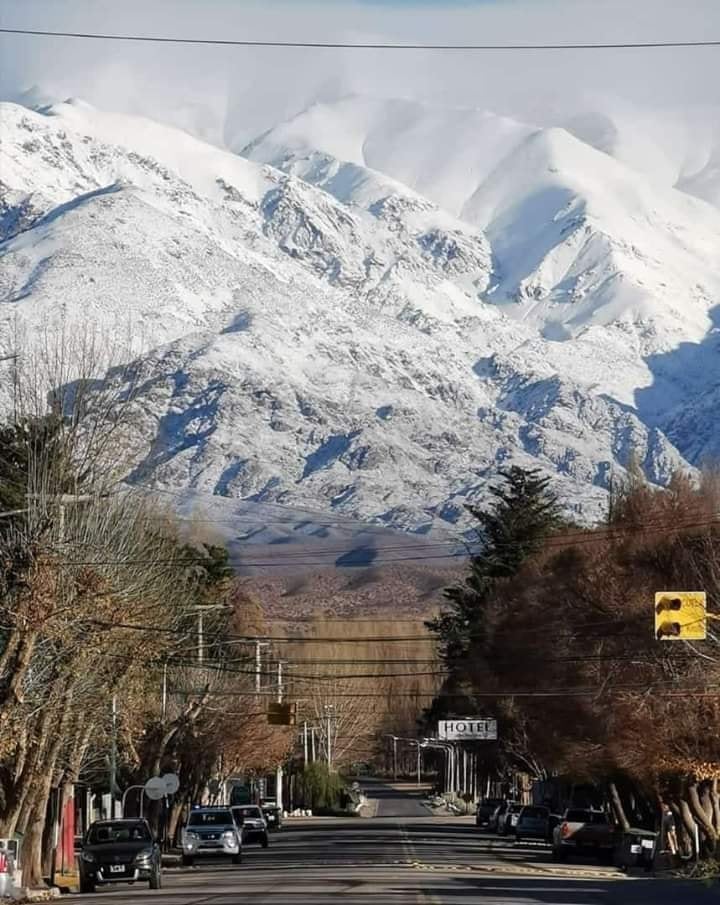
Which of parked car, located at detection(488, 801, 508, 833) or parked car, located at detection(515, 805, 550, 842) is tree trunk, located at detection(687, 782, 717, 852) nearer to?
parked car, located at detection(515, 805, 550, 842)

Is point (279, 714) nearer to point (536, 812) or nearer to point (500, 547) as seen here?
point (536, 812)

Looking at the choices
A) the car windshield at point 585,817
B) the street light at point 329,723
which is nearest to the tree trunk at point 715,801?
the car windshield at point 585,817

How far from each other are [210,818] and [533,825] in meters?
21.3

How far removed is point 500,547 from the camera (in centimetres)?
11431

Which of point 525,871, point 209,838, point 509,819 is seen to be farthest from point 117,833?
point 509,819

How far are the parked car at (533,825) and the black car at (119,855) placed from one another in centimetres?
3384

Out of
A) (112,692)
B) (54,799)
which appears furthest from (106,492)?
(54,799)

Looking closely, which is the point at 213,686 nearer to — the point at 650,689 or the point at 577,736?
the point at 577,736

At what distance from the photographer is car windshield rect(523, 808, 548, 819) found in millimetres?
94688

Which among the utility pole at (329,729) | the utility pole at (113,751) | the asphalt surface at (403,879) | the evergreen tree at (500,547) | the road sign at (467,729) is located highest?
the evergreen tree at (500,547)

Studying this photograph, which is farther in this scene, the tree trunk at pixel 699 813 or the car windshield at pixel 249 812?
the car windshield at pixel 249 812

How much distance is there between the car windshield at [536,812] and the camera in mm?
94688

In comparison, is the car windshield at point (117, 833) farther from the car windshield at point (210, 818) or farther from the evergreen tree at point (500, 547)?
the evergreen tree at point (500, 547)

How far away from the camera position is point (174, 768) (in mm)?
93562
